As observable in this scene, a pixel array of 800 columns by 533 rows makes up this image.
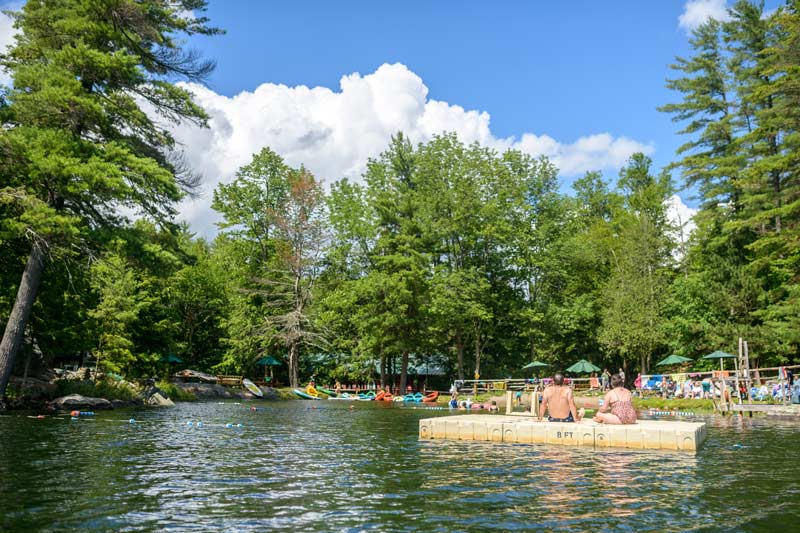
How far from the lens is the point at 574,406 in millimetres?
17297

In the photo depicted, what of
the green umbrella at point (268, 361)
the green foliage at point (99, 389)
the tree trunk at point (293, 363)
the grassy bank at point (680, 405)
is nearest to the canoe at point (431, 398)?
the tree trunk at point (293, 363)

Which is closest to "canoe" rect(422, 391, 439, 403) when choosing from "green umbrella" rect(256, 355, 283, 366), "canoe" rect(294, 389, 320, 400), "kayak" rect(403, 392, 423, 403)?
"kayak" rect(403, 392, 423, 403)

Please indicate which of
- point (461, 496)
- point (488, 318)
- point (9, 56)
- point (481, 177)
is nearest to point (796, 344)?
point (488, 318)

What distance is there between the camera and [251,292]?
177 ft

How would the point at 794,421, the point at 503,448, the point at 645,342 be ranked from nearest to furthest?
1. the point at 503,448
2. the point at 794,421
3. the point at 645,342

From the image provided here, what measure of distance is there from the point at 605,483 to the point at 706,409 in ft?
88.2

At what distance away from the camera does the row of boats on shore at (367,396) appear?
45947mm

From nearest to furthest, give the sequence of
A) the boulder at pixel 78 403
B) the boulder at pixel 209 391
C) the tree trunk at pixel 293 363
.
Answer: the boulder at pixel 78 403 < the boulder at pixel 209 391 < the tree trunk at pixel 293 363

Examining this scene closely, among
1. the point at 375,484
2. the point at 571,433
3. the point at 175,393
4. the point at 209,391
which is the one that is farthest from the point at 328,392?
the point at 375,484

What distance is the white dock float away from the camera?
613 inches

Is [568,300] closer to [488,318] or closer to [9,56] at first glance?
[488,318]

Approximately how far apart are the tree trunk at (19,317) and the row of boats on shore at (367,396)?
26.9m

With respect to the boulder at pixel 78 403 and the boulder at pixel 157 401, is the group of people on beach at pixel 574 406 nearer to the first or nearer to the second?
the boulder at pixel 78 403

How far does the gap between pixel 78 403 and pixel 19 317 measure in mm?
5586
